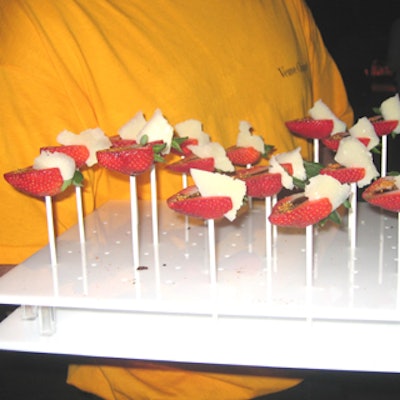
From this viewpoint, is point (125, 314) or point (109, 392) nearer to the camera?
point (125, 314)

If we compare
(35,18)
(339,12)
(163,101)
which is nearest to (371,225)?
(163,101)

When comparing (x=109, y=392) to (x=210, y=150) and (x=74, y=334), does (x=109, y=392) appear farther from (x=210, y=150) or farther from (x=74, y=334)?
(x=210, y=150)

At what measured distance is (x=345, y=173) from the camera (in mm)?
1005

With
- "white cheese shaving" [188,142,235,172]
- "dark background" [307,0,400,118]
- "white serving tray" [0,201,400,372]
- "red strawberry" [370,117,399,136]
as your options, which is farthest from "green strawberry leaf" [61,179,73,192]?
"dark background" [307,0,400,118]

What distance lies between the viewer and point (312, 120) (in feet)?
4.12

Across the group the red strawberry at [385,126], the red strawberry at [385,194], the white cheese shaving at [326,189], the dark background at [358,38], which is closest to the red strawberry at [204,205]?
the white cheese shaving at [326,189]

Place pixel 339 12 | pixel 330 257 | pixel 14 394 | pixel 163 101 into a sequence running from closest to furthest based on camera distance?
pixel 330 257 < pixel 163 101 < pixel 14 394 < pixel 339 12

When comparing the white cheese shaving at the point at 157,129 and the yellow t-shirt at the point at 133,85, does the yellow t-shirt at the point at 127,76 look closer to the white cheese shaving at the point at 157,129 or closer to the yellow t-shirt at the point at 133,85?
the yellow t-shirt at the point at 133,85

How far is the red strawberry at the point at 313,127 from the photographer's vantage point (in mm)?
1243

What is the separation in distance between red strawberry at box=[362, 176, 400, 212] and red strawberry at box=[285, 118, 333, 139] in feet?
0.89

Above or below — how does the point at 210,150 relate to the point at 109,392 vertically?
above

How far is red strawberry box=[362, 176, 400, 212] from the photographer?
934 mm

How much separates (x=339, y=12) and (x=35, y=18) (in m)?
4.75

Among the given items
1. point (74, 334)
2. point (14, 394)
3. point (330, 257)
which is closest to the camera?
point (74, 334)
